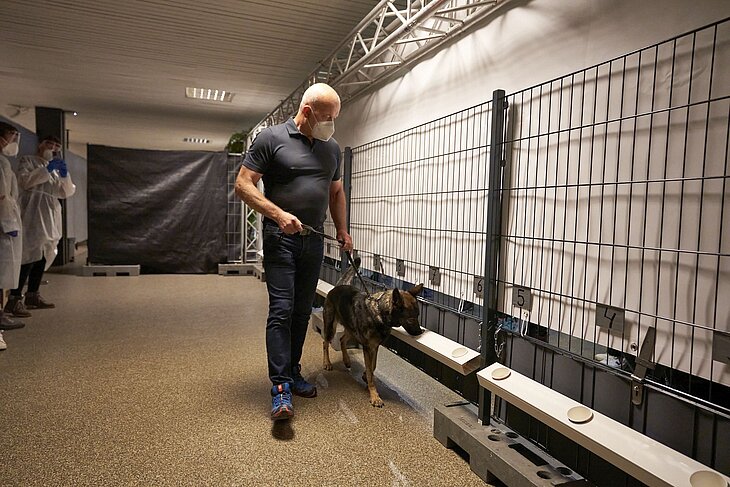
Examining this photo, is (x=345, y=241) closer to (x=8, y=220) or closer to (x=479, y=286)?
(x=479, y=286)

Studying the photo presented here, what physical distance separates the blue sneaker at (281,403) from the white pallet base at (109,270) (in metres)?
5.67

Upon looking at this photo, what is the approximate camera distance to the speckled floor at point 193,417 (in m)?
1.79

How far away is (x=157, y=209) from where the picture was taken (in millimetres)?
7082

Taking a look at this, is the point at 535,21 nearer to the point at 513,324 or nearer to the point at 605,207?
the point at 605,207

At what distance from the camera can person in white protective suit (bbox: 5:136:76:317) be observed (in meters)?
4.43

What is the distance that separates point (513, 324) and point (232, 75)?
191 inches

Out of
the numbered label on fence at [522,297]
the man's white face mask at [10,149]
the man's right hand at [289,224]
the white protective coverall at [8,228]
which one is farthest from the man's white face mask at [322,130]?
the man's white face mask at [10,149]

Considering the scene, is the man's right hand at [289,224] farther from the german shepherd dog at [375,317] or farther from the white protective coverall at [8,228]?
the white protective coverall at [8,228]

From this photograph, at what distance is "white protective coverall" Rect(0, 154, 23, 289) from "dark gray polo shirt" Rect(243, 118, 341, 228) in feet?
8.06

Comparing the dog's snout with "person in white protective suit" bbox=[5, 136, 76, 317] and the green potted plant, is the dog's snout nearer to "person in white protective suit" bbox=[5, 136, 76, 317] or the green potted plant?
"person in white protective suit" bbox=[5, 136, 76, 317]

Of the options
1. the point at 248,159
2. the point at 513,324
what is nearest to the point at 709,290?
the point at 513,324

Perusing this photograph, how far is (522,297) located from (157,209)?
6372 mm

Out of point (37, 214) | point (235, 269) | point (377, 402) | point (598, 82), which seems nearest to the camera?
point (598, 82)

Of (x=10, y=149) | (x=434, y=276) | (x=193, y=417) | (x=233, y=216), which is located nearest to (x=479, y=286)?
(x=434, y=276)
